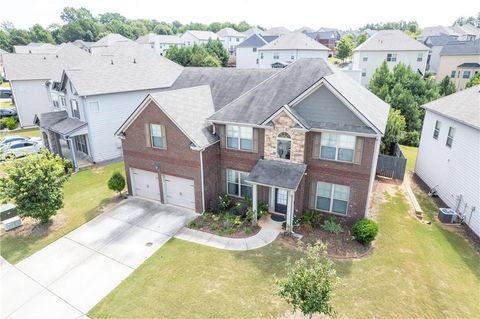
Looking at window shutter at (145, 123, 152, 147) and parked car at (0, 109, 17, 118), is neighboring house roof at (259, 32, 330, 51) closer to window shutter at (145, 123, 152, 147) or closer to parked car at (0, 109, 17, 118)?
parked car at (0, 109, 17, 118)

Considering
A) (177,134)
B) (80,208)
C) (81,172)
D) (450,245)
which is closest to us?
(450,245)

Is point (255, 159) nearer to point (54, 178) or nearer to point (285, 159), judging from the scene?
point (285, 159)

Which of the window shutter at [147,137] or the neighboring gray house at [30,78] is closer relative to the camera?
the window shutter at [147,137]

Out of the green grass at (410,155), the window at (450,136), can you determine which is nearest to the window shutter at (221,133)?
the window at (450,136)

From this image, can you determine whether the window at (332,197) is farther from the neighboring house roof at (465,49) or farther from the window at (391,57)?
the neighboring house roof at (465,49)

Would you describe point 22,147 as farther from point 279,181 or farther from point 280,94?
point 279,181

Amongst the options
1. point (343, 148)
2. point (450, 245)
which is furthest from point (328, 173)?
point (450, 245)
